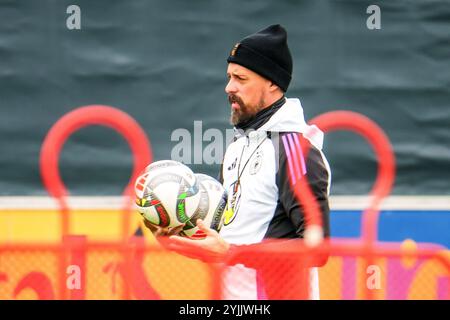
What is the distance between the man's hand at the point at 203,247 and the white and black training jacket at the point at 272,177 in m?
0.46

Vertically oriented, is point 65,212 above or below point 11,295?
above

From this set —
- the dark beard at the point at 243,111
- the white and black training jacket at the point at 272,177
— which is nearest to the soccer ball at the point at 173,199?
the white and black training jacket at the point at 272,177

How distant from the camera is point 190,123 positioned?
498 cm

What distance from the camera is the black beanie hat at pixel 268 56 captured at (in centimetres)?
348

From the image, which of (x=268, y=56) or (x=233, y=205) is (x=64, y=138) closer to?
(x=233, y=205)

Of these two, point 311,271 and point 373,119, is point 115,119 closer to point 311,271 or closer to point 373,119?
point 311,271

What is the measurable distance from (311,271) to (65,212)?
2.23 feet

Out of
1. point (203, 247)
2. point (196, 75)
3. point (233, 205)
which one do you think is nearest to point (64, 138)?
point (203, 247)

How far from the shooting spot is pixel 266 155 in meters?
3.30

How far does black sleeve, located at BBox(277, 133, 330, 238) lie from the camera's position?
3.14 meters

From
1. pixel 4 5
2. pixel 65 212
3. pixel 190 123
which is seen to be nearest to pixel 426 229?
pixel 190 123

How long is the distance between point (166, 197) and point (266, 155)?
50 cm

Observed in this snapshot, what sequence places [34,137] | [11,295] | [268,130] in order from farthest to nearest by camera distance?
1. [34,137]
2. [268,130]
3. [11,295]

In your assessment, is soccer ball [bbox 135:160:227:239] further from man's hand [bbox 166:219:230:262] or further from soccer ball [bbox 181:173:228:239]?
man's hand [bbox 166:219:230:262]
